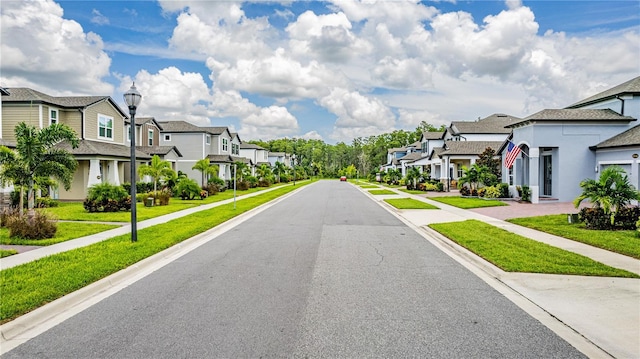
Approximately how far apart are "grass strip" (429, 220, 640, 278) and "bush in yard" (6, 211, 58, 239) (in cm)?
1152

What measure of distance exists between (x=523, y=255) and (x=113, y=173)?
26.3 meters

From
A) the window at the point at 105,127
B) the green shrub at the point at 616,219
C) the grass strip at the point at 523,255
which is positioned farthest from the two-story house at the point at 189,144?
the green shrub at the point at 616,219

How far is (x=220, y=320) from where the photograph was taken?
18.4ft

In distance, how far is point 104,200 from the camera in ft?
65.4

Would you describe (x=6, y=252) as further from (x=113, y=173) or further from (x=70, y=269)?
(x=113, y=173)

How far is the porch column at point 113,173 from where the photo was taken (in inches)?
1102

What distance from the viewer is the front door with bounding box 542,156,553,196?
26.3m

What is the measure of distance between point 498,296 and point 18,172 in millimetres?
13904

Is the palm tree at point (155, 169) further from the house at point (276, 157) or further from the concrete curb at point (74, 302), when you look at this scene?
the house at point (276, 157)

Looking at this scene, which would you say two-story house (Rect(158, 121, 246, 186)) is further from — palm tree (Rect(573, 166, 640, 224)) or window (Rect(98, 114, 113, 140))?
palm tree (Rect(573, 166, 640, 224))

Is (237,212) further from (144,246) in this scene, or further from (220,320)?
(220,320)

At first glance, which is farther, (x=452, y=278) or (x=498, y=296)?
(x=452, y=278)

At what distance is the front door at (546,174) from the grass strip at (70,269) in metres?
22.4

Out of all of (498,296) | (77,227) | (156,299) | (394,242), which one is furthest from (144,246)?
(498,296)
